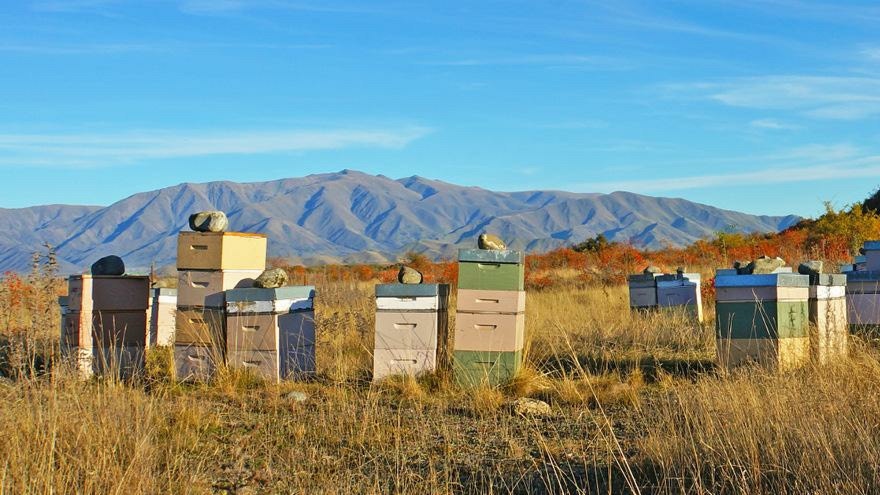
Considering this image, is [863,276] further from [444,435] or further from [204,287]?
[204,287]

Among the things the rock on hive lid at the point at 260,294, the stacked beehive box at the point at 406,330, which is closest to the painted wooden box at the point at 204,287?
the rock on hive lid at the point at 260,294

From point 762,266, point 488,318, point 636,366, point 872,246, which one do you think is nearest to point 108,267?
point 488,318

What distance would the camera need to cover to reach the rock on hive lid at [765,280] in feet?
27.0

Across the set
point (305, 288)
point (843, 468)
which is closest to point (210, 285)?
point (305, 288)

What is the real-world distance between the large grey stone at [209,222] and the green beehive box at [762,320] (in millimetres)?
5216

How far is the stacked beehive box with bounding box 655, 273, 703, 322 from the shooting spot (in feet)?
44.0

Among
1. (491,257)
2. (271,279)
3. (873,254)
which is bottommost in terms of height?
(271,279)

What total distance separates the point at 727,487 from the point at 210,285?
606 centimetres

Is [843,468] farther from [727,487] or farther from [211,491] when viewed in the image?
[211,491]

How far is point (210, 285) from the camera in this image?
930 cm

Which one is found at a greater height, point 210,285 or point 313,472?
point 210,285

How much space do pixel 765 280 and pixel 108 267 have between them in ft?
22.9

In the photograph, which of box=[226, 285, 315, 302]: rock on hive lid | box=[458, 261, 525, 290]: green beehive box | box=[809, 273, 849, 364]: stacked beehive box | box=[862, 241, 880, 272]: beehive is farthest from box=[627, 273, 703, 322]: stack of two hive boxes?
box=[226, 285, 315, 302]: rock on hive lid

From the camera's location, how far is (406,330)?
8.98 metres
